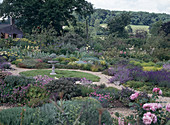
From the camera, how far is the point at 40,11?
2455 centimetres

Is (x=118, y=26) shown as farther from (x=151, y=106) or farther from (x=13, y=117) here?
(x=13, y=117)

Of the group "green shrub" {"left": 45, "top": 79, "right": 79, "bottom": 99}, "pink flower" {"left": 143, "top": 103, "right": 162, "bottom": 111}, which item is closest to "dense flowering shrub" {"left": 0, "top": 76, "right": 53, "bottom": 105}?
"green shrub" {"left": 45, "top": 79, "right": 79, "bottom": 99}

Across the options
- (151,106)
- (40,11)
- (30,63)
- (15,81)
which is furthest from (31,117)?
(40,11)

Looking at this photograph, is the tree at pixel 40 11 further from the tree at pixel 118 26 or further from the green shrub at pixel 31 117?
the green shrub at pixel 31 117

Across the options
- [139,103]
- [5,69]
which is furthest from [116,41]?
[139,103]

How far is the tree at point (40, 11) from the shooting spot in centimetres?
2469

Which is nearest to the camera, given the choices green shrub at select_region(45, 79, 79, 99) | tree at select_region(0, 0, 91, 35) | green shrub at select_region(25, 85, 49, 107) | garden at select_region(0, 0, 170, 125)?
garden at select_region(0, 0, 170, 125)

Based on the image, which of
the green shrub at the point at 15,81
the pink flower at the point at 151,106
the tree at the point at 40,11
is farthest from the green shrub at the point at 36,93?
the tree at the point at 40,11

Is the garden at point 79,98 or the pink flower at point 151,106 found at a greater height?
the pink flower at point 151,106

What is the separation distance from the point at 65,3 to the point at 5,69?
56.9 ft

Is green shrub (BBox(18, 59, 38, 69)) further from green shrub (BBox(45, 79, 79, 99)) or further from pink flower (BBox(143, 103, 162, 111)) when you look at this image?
pink flower (BBox(143, 103, 162, 111))

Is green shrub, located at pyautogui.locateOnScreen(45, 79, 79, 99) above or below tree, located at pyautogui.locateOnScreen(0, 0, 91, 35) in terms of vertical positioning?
below

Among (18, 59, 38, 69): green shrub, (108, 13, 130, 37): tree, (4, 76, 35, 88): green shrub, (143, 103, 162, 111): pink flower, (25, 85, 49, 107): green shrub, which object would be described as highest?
(108, 13, 130, 37): tree

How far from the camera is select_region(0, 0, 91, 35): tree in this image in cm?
2469
